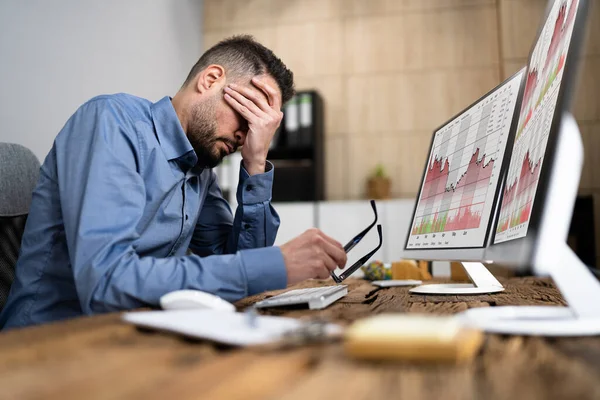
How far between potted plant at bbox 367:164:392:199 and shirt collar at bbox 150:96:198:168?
268 centimetres

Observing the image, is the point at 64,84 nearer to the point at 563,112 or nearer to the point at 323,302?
the point at 323,302

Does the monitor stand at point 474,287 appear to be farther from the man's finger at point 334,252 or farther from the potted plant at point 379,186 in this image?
the potted plant at point 379,186

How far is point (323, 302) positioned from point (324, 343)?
363mm

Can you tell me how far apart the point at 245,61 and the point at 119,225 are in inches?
24.3

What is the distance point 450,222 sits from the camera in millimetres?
1146

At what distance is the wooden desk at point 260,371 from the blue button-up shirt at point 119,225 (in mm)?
226

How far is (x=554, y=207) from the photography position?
580mm

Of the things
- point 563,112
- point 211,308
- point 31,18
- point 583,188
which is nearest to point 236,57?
point 211,308

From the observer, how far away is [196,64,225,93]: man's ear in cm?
127

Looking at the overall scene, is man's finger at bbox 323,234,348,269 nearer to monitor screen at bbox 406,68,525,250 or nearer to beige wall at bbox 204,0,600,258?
monitor screen at bbox 406,68,525,250

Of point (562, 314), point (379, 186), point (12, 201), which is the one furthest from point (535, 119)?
point (379, 186)

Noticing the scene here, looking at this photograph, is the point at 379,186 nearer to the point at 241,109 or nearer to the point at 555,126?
the point at 241,109

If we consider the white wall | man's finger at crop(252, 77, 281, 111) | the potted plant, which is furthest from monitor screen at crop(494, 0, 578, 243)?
the potted plant

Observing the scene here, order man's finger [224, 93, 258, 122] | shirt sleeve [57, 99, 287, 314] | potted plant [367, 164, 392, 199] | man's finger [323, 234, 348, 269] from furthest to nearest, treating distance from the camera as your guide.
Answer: potted plant [367, 164, 392, 199] < man's finger [224, 93, 258, 122] < man's finger [323, 234, 348, 269] < shirt sleeve [57, 99, 287, 314]
